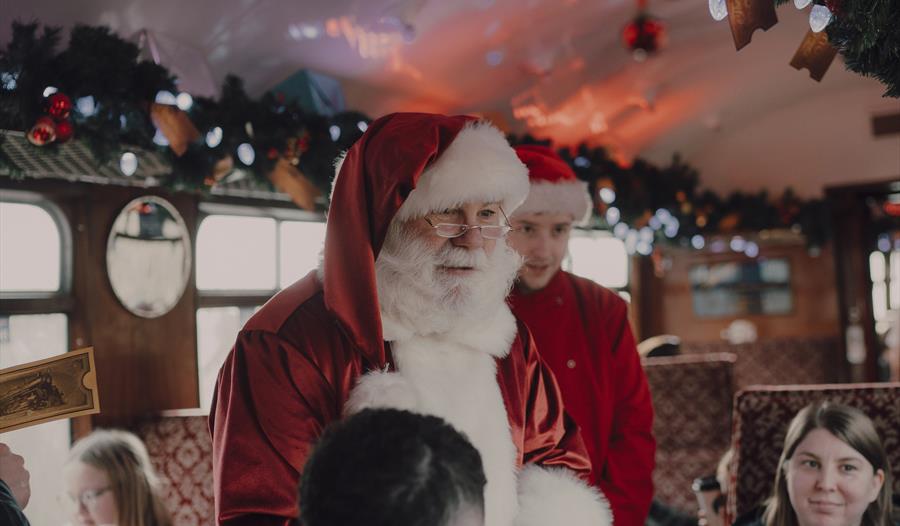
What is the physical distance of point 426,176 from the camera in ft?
5.33

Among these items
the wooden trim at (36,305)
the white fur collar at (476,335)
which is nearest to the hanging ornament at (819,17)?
the white fur collar at (476,335)

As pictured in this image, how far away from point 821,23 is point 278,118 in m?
2.28

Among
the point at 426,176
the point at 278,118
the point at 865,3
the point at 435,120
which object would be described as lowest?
the point at 426,176

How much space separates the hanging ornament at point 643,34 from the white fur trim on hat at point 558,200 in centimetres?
243

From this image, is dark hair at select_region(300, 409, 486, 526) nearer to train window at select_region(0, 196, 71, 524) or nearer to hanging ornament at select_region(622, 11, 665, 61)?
train window at select_region(0, 196, 71, 524)

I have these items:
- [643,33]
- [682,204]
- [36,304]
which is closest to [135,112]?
[36,304]

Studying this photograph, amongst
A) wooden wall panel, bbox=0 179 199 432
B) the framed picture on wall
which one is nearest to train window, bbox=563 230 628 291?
the framed picture on wall

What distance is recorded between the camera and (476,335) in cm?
165

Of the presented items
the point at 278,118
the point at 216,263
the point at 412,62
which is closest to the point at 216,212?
the point at 216,263

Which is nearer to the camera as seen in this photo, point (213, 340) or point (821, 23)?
point (821, 23)

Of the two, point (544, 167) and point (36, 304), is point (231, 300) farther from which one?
point (544, 167)

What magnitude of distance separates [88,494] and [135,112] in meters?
1.17

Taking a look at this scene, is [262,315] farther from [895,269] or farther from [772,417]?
[895,269]

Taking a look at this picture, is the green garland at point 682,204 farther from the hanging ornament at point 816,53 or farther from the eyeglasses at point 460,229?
the eyeglasses at point 460,229
